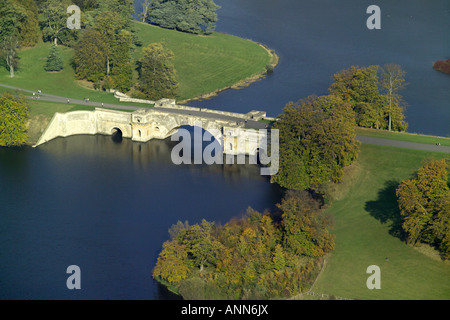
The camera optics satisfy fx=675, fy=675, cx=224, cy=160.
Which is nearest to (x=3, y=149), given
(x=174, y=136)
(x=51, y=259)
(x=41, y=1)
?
(x=174, y=136)

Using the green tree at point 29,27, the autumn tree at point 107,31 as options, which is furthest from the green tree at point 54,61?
the autumn tree at point 107,31

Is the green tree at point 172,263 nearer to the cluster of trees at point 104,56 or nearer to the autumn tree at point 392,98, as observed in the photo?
the autumn tree at point 392,98

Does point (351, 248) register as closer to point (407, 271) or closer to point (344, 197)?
point (407, 271)

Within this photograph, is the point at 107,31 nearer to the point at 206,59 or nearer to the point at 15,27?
the point at 15,27

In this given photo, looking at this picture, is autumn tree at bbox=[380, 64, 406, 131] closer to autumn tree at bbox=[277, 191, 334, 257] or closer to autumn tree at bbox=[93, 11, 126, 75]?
autumn tree at bbox=[277, 191, 334, 257]

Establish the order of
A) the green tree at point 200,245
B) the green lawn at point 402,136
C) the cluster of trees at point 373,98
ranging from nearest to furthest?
the green tree at point 200,245
the green lawn at point 402,136
the cluster of trees at point 373,98
